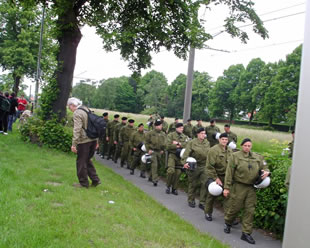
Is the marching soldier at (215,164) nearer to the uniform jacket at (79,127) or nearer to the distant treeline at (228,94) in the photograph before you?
the uniform jacket at (79,127)

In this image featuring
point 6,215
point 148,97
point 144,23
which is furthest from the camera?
point 148,97

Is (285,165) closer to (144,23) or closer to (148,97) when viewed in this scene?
(144,23)

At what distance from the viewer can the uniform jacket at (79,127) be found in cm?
716

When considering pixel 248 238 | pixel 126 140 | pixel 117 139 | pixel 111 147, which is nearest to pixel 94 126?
pixel 248 238

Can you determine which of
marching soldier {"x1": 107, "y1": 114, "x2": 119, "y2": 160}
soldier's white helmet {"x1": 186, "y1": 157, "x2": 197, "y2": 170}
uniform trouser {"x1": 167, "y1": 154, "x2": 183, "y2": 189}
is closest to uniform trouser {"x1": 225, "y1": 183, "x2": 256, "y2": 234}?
soldier's white helmet {"x1": 186, "y1": 157, "x2": 197, "y2": 170}

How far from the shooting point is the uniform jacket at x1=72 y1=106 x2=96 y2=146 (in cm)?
716

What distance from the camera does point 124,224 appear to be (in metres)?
5.35

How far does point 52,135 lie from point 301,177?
11609mm

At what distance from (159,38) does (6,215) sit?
11.4 metres

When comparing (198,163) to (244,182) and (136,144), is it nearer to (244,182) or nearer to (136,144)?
(244,182)

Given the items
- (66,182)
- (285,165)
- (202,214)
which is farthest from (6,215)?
(285,165)

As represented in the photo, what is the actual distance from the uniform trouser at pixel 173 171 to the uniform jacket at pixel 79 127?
3366mm

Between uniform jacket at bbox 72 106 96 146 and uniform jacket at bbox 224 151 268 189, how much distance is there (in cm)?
316

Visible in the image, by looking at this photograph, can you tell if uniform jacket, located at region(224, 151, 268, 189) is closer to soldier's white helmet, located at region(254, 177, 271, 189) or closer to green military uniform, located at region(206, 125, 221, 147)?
soldier's white helmet, located at region(254, 177, 271, 189)
